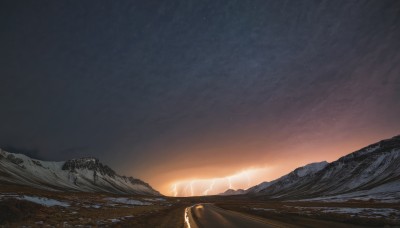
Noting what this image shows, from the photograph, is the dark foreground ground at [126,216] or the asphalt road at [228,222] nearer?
the dark foreground ground at [126,216]

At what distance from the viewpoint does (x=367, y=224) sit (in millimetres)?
17578

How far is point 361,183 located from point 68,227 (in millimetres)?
223816

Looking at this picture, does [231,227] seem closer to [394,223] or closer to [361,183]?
[394,223]

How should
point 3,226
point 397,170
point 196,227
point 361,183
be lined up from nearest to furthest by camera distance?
point 3,226
point 196,227
point 397,170
point 361,183

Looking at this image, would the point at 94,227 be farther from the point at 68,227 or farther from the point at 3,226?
the point at 3,226

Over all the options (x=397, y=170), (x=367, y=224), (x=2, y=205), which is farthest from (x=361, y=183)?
(x=2, y=205)

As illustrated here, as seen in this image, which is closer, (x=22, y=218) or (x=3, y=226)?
(x=3, y=226)

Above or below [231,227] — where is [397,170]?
above

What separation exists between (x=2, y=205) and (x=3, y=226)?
3.91 metres

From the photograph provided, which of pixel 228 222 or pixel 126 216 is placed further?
pixel 126 216

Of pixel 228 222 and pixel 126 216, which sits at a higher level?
pixel 228 222

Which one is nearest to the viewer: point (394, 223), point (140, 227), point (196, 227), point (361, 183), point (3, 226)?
point (3, 226)

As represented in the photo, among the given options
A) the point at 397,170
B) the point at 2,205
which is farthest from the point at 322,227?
the point at 397,170

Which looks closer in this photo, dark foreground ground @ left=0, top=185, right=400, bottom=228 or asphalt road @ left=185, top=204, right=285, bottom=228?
dark foreground ground @ left=0, top=185, right=400, bottom=228
